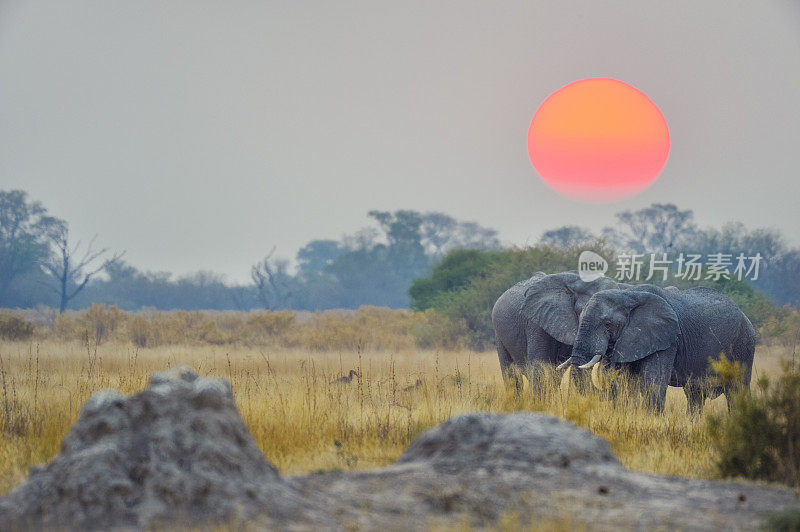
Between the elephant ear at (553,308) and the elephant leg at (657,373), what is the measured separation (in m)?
1.23

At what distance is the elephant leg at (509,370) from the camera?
13.8 m

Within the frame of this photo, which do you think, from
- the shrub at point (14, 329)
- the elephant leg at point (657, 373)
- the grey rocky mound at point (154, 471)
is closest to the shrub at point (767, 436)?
the grey rocky mound at point (154, 471)

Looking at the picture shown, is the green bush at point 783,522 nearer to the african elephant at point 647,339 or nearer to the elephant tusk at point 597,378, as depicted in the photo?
the african elephant at point 647,339

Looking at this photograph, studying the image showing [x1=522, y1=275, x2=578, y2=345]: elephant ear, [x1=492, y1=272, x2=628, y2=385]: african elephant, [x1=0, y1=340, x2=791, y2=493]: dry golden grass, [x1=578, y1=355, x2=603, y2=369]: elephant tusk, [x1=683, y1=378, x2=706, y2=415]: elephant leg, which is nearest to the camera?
[x1=0, y1=340, x2=791, y2=493]: dry golden grass

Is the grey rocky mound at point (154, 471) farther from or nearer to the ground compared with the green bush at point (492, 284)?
nearer to the ground

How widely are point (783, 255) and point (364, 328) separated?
35542 millimetres

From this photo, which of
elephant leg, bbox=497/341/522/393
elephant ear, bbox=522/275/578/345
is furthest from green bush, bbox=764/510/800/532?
elephant leg, bbox=497/341/522/393

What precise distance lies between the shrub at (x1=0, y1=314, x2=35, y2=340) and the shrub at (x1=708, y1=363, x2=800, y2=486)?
72.8ft

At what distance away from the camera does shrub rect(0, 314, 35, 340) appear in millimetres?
25359

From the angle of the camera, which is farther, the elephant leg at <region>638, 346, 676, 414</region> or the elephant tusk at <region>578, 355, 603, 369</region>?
the elephant leg at <region>638, 346, 676, 414</region>

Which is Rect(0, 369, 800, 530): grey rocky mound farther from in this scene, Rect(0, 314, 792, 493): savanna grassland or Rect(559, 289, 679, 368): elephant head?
Rect(559, 289, 679, 368): elephant head

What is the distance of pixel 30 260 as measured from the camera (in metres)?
59.7

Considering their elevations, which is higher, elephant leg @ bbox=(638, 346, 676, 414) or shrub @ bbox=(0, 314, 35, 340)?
shrub @ bbox=(0, 314, 35, 340)

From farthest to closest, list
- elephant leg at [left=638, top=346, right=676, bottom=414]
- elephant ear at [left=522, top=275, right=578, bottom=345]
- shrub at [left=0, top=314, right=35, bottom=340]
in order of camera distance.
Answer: shrub at [left=0, top=314, right=35, bottom=340], elephant ear at [left=522, top=275, right=578, bottom=345], elephant leg at [left=638, top=346, right=676, bottom=414]
